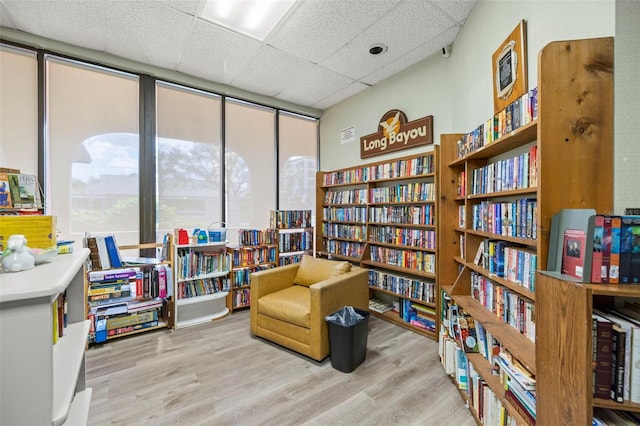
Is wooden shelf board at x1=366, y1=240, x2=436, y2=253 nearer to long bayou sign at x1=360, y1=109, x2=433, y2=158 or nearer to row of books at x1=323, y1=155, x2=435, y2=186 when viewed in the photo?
row of books at x1=323, y1=155, x2=435, y2=186

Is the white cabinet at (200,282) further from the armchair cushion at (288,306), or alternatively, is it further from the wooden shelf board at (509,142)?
the wooden shelf board at (509,142)

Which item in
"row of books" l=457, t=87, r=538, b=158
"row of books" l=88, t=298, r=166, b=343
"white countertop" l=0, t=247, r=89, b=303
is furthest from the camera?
"row of books" l=88, t=298, r=166, b=343

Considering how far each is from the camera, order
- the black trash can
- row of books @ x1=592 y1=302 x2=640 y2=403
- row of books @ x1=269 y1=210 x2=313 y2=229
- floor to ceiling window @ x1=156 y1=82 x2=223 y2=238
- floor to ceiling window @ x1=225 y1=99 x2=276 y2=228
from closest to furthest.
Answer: row of books @ x1=592 y1=302 x2=640 y2=403 → the black trash can → floor to ceiling window @ x1=156 y1=82 x2=223 y2=238 → floor to ceiling window @ x1=225 y1=99 x2=276 y2=228 → row of books @ x1=269 y1=210 x2=313 y2=229

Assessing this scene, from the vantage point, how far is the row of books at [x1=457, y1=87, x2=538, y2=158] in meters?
1.30

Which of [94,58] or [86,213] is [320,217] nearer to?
[86,213]

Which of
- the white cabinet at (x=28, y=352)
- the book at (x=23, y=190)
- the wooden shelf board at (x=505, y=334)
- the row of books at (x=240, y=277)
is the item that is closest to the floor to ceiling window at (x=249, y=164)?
the row of books at (x=240, y=277)

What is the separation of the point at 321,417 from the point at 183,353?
146 centimetres

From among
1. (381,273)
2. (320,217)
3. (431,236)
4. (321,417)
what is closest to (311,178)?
(320,217)

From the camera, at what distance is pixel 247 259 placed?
11.9 ft

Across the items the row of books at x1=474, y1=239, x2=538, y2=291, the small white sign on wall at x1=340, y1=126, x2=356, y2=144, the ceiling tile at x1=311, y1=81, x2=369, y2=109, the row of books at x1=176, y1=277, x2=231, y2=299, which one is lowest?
the row of books at x1=176, y1=277, x2=231, y2=299

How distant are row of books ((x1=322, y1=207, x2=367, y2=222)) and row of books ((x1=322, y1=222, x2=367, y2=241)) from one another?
9 centimetres

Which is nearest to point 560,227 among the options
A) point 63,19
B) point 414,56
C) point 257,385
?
point 257,385

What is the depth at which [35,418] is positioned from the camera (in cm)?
74

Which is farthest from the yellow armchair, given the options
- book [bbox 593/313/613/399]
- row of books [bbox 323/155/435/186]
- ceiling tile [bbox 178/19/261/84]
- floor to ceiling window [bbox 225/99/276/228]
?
ceiling tile [bbox 178/19/261/84]
